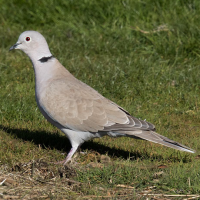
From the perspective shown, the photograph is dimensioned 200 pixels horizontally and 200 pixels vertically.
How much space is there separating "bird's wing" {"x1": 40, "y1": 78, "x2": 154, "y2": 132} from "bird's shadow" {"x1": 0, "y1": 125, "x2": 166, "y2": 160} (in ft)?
1.41

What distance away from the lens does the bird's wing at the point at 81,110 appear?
458 cm

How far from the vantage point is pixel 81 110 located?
4.70 metres

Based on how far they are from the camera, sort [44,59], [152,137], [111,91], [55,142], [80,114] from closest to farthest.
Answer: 1. [152,137]
2. [80,114]
3. [44,59]
4. [55,142]
5. [111,91]

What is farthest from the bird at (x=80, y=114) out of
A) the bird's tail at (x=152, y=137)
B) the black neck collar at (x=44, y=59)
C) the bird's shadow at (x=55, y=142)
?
the bird's shadow at (x=55, y=142)

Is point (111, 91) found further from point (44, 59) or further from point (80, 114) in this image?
point (80, 114)

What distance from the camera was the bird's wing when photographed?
4578 mm

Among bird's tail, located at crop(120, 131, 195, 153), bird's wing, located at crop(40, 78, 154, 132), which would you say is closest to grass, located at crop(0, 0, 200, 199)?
bird's tail, located at crop(120, 131, 195, 153)

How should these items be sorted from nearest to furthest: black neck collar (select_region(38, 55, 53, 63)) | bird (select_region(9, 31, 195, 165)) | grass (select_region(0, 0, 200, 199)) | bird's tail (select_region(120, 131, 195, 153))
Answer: grass (select_region(0, 0, 200, 199))
bird's tail (select_region(120, 131, 195, 153))
bird (select_region(9, 31, 195, 165))
black neck collar (select_region(38, 55, 53, 63))

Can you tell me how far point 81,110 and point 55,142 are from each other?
0.71 meters

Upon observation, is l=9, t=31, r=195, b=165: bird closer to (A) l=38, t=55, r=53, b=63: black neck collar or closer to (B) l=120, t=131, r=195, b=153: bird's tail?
(B) l=120, t=131, r=195, b=153: bird's tail

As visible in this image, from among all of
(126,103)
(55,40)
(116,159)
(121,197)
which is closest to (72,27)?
(55,40)

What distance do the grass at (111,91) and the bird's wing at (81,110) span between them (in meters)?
0.37

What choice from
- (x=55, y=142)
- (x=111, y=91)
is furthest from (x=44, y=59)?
(x=111, y=91)

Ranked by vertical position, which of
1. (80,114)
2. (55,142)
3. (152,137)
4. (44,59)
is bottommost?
(55,142)
